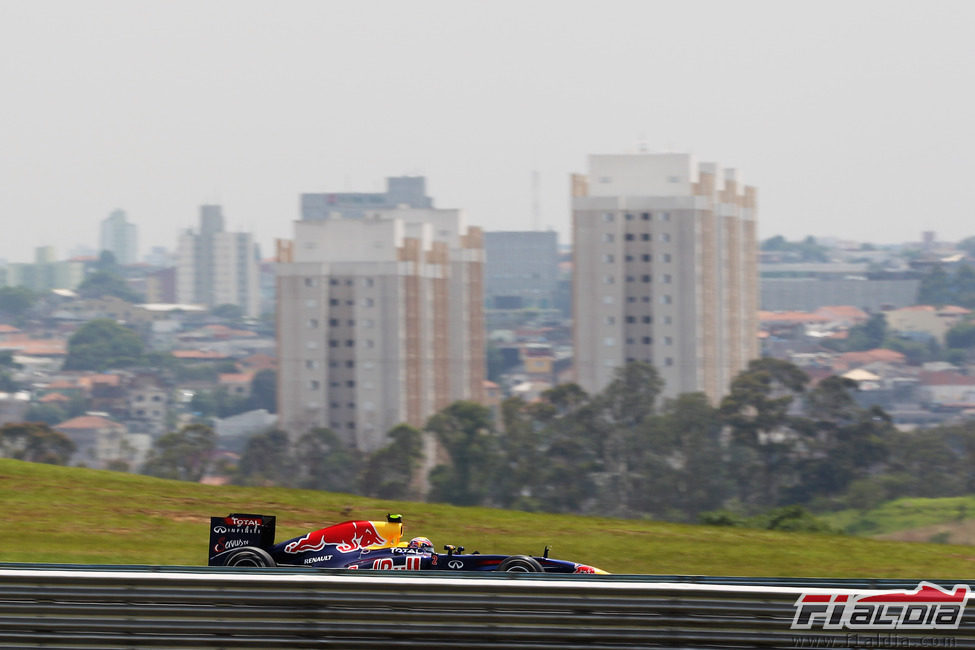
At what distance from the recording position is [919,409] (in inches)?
7072

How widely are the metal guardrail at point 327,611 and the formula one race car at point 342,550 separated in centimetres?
317

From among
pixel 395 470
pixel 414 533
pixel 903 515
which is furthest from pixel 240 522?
pixel 395 470

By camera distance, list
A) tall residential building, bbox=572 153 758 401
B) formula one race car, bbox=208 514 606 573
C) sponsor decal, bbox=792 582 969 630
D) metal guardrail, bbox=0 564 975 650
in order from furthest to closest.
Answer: tall residential building, bbox=572 153 758 401, formula one race car, bbox=208 514 606 573, metal guardrail, bbox=0 564 975 650, sponsor decal, bbox=792 582 969 630

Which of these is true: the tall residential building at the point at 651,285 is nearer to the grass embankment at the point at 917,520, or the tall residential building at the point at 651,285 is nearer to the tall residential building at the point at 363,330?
the tall residential building at the point at 363,330

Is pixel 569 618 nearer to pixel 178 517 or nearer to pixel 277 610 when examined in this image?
pixel 277 610

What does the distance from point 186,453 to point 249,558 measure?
81.9m

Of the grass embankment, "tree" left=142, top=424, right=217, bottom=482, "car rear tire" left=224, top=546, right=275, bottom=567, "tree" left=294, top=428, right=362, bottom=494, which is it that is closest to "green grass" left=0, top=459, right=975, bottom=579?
"car rear tire" left=224, top=546, right=275, bottom=567

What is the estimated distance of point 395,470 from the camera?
293ft

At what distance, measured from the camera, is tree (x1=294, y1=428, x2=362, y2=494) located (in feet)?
327

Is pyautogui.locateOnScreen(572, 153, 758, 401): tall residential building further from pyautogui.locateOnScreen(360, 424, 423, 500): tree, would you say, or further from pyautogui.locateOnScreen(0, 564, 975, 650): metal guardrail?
pyautogui.locateOnScreen(0, 564, 975, 650): metal guardrail

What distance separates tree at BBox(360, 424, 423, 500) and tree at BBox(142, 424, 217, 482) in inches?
494

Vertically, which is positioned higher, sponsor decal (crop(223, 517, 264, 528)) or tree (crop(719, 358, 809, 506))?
sponsor decal (crop(223, 517, 264, 528))

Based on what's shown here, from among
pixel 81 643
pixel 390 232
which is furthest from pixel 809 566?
pixel 390 232

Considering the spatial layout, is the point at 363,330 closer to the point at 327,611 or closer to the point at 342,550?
the point at 342,550
